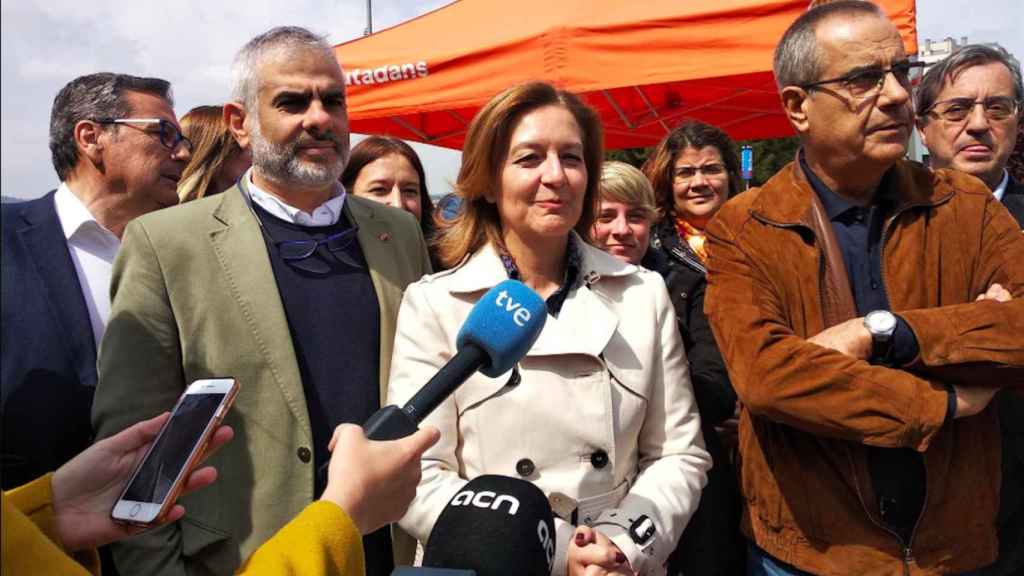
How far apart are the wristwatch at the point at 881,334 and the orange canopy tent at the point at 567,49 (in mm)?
2699

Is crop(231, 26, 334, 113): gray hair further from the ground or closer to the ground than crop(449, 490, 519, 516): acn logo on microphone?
further from the ground

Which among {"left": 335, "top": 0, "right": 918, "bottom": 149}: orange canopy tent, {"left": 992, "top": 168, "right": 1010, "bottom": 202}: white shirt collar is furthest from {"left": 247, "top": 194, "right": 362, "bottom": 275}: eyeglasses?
{"left": 335, "top": 0, "right": 918, "bottom": 149}: orange canopy tent

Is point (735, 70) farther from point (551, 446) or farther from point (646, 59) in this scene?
point (551, 446)

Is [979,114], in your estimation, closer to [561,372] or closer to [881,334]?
[881,334]

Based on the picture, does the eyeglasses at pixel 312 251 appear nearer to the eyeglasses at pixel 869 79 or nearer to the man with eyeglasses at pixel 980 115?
the eyeglasses at pixel 869 79

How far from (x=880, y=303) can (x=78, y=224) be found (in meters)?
2.43

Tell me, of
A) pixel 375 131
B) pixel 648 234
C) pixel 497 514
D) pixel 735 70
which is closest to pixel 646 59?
pixel 735 70

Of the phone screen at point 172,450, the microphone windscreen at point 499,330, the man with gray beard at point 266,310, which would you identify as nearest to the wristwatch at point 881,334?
the microphone windscreen at point 499,330

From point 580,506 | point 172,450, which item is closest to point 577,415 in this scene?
point 580,506

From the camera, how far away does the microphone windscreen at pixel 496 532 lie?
1386mm

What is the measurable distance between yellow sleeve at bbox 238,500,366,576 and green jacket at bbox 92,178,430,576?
1058mm

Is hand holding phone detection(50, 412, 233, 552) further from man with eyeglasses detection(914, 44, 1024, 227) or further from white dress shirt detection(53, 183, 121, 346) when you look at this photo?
man with eyeglasses detection(914, 44, 1024, 227)

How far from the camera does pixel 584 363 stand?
233 cm

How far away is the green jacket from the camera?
7.18 feet
